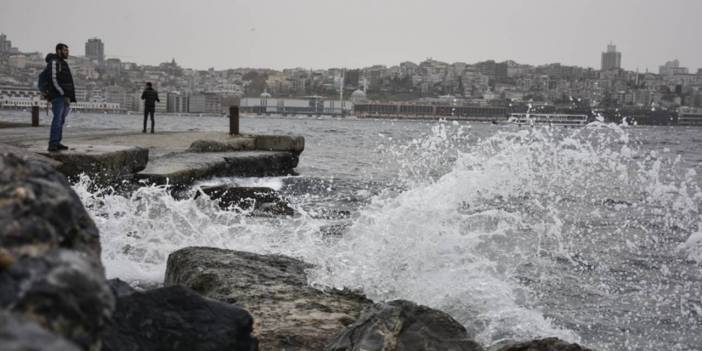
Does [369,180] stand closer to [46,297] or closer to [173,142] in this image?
[173,142]

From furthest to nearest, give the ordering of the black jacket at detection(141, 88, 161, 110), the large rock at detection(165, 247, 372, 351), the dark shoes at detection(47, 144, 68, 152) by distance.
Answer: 1. the black jacket at detection(141, 88, 161, 110)
2. the dark shoes at detection(47, 144, 68, 152)
3. the large rock at detection(165, 247, 372, 351)

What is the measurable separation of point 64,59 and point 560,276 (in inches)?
234

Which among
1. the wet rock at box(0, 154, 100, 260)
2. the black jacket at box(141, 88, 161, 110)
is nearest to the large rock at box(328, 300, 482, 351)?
the wet rock at box(0, 154, 100, 260)

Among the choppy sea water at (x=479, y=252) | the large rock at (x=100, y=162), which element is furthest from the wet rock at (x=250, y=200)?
the large rock at (x=100, y=162)

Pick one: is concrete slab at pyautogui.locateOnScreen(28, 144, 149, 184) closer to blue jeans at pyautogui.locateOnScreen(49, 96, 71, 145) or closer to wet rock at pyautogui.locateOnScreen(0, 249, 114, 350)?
blue jeans at pyautogui.locateOnScreen(49, 96, 71, 145)

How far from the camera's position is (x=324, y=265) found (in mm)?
5551

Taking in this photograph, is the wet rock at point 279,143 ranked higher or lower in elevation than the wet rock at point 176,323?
lower

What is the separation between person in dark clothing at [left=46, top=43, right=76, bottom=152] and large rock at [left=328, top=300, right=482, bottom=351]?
5.64 metres

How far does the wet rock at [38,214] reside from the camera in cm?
125

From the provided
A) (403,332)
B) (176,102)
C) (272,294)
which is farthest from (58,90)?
(176,102)

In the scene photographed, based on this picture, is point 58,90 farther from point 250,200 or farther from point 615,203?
point 615,203

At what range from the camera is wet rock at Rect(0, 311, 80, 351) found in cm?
91

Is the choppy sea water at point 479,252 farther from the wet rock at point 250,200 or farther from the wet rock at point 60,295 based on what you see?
the wet rock at point 60,295

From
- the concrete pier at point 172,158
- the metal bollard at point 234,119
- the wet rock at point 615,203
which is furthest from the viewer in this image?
the metal bollard at point 234,119
